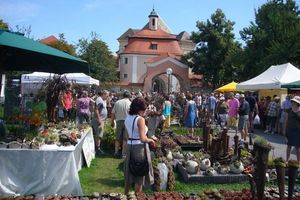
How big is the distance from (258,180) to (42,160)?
3.34 meters

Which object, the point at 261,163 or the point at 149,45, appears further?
the point at 149,45

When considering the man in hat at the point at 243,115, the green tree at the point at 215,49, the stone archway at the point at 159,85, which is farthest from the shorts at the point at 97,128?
the stone archway at the point at 159,85

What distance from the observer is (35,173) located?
20.0ft

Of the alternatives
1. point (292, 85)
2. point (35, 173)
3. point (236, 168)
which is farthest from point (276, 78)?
point (35, 173)

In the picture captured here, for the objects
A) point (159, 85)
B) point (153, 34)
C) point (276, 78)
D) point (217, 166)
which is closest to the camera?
point (217, 166)

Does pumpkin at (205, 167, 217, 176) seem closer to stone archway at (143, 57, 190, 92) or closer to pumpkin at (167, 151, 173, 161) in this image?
pumpkin at (167, 151, 173, 161)

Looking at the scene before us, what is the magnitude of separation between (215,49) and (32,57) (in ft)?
129

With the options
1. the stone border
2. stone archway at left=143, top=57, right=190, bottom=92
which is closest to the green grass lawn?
the stone border

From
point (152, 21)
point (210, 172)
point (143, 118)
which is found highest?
point (152, 21)

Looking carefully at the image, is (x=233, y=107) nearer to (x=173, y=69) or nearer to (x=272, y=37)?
(x=272, y=37)

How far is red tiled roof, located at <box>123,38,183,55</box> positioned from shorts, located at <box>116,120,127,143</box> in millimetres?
50315

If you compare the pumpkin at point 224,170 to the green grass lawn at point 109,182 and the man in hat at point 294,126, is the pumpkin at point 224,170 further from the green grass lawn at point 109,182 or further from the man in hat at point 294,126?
Result: the man in hat at point 294,126

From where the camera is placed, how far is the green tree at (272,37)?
103ft

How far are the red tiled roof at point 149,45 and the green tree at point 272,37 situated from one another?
22080 millimetres
